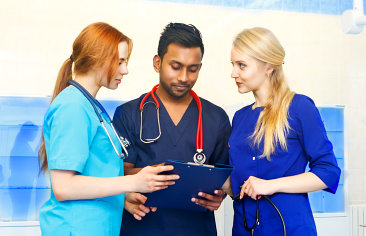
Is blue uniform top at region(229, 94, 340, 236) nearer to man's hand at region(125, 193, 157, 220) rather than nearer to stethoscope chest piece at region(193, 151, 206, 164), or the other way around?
stethoscope chest piece at region(193, 151, 206, 164)

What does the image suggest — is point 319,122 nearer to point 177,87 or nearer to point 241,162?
point 241,162

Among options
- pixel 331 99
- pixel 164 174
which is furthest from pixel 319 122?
pixel 331 99

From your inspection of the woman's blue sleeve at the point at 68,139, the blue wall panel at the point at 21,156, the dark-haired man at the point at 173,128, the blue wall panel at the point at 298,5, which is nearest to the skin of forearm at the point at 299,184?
the dark-haired man at the point at 173,128

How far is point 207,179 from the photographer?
48.6 inches

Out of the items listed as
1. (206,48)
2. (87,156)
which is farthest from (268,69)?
(206,48)

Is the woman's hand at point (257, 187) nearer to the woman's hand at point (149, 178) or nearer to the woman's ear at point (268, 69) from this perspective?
the woman's hand at point (149, 178)

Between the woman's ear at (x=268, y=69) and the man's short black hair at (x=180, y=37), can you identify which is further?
the man's short black hair at (x=180, y=37)

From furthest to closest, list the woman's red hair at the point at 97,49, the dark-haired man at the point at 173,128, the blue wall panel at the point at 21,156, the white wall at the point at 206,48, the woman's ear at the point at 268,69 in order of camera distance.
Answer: the white wall at the point at 206,48, the blue wall panel at the point at 21,156, the dark-haired man at the point at 173,128, the woman's ear at the point at 268,69, the woman's red hair at the point at 97,49

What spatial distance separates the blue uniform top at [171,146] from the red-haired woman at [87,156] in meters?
0.29

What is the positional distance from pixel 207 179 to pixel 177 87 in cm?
50

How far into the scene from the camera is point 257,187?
126cm

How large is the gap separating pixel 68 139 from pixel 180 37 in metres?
0.71

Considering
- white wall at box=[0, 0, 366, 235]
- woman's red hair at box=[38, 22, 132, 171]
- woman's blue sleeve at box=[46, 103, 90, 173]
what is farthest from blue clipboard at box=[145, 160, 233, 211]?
white wall at box=[0, 0, 366, 235]

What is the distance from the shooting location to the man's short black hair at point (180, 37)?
1630 millimetres
